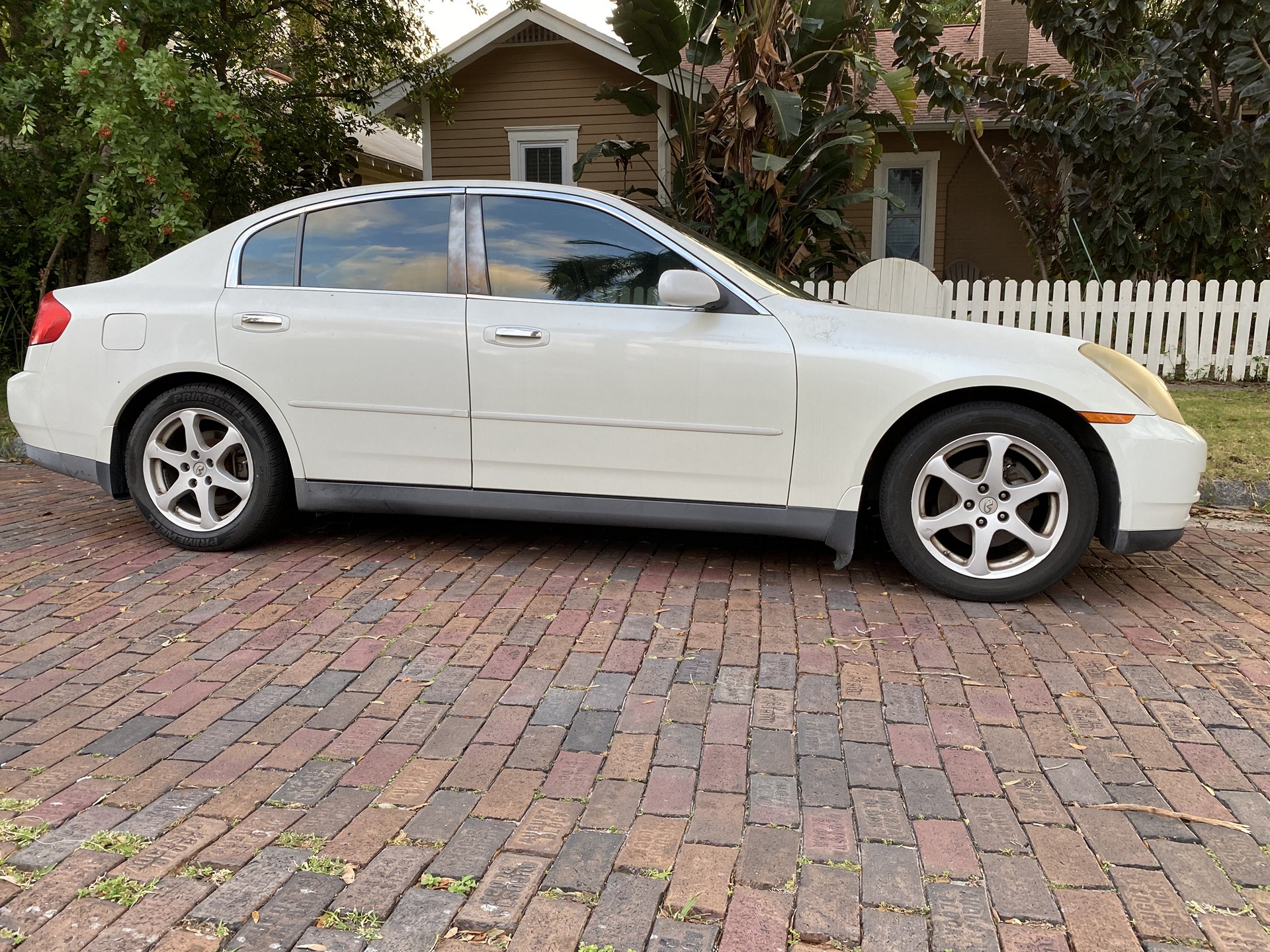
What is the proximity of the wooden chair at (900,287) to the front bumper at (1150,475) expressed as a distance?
22.3 feet

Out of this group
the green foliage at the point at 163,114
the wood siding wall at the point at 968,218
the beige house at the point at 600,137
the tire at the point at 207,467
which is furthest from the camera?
the wood siding wall at the point at 968,218

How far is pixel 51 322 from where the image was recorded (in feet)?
15.6

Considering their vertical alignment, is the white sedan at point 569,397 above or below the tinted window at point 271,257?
below

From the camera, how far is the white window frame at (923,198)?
15578mm

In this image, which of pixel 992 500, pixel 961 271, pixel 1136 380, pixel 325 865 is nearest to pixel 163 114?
pixel 992 500

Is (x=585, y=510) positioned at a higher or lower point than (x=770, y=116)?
lower

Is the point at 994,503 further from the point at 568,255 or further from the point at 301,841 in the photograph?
the point at 301,841

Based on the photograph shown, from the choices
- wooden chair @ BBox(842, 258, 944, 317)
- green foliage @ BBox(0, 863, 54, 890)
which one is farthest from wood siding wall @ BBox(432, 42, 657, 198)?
green foliage @ BBox(0, 863, 54, 890)

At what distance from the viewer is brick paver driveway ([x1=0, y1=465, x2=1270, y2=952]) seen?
2.12 metres

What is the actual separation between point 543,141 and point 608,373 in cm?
1162

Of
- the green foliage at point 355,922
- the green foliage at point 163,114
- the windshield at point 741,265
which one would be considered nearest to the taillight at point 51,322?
the green foliage at point 163,114

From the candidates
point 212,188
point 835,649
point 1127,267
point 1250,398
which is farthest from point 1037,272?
point 835,649

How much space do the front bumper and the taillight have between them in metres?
4.78

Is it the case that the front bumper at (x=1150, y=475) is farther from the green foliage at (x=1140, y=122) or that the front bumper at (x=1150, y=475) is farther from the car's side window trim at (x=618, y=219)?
the green foliage at (x=1140, y=122)
